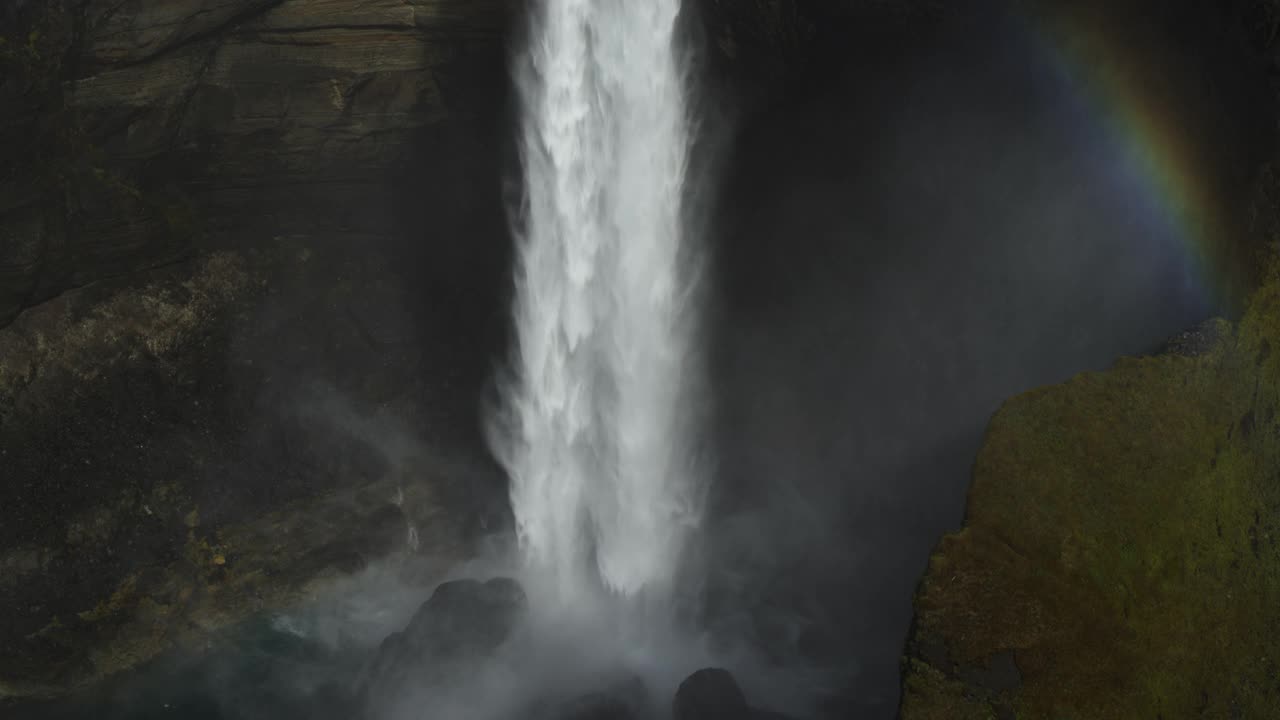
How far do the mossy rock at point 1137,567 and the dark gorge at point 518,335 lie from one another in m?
0.05

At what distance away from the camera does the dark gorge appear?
997 cm

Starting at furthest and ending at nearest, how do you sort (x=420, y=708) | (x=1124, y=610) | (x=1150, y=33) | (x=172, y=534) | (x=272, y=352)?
(x=272, y=352) < (x=172, y=534) < (x=420, y=708) < (x=1150, y=33) < (x=1124, y=610)

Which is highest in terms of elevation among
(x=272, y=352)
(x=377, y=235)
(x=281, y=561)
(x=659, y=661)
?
(x=377, y=235)

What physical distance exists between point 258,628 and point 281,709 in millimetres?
2534

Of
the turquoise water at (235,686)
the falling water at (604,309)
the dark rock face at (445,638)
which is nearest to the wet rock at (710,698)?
the falling water at (604,309)

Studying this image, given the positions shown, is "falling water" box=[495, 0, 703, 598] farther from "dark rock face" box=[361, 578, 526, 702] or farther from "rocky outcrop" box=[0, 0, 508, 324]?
"rocky outcrop" box=[0, 0, 508, 324]

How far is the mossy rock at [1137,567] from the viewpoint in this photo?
29.6 ft

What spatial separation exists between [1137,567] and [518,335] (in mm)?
10456

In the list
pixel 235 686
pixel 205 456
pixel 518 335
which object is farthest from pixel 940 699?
pixel 205 456

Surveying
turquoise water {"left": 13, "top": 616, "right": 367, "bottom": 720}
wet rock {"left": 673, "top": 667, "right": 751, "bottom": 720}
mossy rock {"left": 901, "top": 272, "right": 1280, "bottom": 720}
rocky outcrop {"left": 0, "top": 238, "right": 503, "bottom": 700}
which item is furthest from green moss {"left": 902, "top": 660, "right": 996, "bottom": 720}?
rocky outcrop {"left": 0, "top": 238, "right": 503, "bottom": 700}

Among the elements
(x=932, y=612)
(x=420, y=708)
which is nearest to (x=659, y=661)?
(x=420, y=708)

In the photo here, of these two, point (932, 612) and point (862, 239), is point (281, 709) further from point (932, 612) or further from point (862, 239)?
point (862, 239)

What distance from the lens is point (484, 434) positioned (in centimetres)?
1762

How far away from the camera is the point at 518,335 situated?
54.5ft
